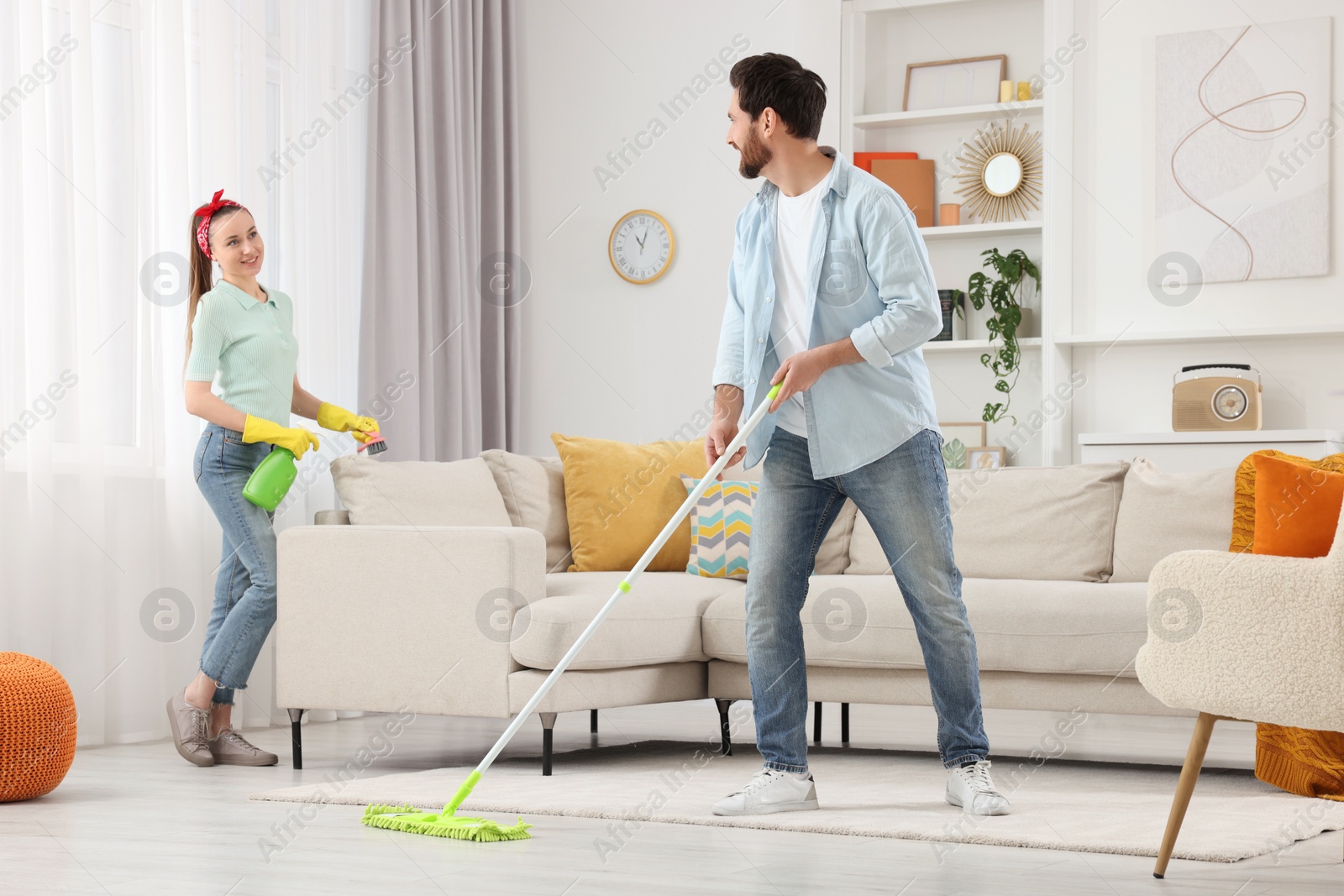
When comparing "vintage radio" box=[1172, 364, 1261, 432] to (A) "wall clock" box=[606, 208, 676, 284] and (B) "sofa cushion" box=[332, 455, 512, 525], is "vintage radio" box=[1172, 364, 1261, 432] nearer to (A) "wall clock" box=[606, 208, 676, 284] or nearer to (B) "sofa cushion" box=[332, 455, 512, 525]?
(A) "wall clock" box=[606, 208, 676, 284]

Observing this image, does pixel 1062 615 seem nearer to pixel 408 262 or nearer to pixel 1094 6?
pixel 408 262

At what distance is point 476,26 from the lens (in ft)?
17.8

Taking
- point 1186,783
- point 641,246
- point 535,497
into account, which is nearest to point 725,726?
point 535,497

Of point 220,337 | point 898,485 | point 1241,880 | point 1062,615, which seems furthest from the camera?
point 220,337

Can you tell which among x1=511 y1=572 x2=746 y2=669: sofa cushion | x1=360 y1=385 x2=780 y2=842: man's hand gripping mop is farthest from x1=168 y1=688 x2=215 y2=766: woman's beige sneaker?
x1=360 y1=385 x2=780 y2=842: man's hand gripping mop

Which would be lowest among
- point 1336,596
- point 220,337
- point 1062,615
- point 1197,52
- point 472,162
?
point 1062,615

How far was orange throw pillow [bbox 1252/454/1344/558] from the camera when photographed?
7.59ft

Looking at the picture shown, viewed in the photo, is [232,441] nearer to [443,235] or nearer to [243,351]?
[243,351]

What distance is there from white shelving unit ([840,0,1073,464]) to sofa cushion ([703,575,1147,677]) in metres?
2.31

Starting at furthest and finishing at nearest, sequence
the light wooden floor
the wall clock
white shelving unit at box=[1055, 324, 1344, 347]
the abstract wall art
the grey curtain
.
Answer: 1. the wall clock
2. the abstract wall art
3. white shelving unit at box=[1055, 324, 1344, 347]
4. the grey curtain
5. the light wooden floor

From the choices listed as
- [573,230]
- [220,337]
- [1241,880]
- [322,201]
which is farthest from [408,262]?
[1241,880]

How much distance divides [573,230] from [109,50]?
7.62 feet

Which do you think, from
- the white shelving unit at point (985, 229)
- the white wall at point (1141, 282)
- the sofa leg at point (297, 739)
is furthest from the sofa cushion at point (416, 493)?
the white wall at point (1141, 282)

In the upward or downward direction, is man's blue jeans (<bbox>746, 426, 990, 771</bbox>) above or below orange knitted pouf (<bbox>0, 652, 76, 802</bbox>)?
above
